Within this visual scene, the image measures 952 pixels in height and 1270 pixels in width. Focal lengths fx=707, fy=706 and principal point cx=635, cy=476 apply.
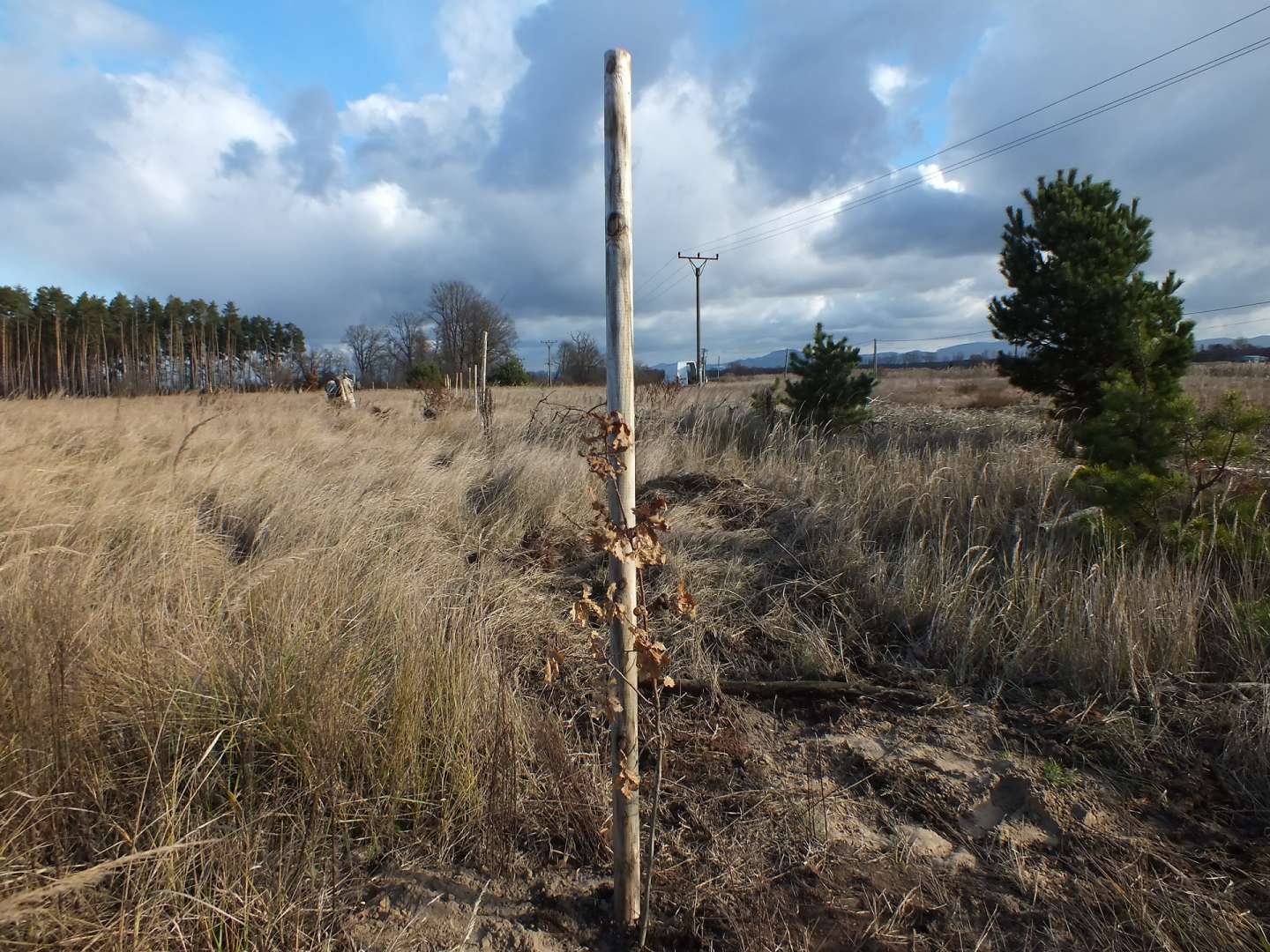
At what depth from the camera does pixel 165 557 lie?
10.4 feet

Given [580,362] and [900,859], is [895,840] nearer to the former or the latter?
[900,859]

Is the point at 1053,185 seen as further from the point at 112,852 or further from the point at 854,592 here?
the point at 112,852

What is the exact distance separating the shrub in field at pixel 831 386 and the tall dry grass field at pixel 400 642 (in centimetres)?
289

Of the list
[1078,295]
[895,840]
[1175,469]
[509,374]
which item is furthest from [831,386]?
[509,374]

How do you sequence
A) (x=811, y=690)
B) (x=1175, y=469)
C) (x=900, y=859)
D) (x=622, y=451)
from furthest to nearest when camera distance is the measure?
(x=1175, y=469) < (x=811, y=690) < (x=900, y=859) < (x=622, y=451)

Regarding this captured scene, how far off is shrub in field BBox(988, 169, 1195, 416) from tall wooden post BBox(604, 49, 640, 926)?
883 cm

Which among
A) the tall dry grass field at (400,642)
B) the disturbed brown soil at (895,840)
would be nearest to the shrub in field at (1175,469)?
the tall dry grass field at (400,642)

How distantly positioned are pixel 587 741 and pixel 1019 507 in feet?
Result: 11.9

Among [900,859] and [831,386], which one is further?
[831,386]

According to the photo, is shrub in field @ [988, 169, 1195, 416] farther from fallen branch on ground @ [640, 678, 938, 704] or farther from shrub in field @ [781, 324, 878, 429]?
fallen branch on ground @ [640, 678, 938, 704]

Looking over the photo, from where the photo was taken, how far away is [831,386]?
905cm

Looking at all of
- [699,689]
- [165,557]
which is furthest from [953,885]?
[165,557]

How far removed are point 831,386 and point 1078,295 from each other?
3.47 meters

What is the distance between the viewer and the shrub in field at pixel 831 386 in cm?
904
